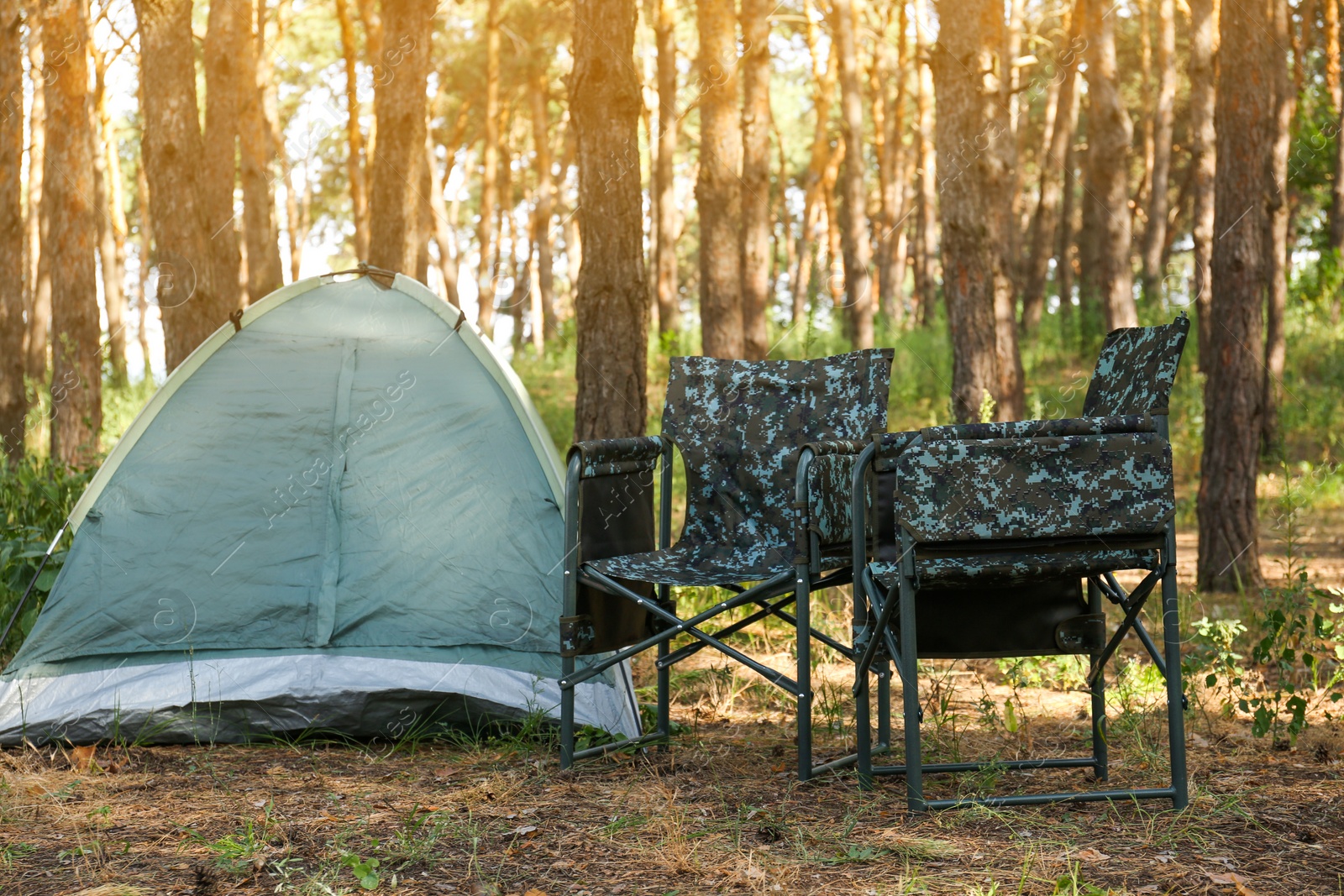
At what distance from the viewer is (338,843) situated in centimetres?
288

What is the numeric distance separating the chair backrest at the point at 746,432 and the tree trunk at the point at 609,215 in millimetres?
1828

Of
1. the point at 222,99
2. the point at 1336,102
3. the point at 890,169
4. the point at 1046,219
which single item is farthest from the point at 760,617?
the point at 890,169

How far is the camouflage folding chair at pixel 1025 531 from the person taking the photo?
9.27 feet

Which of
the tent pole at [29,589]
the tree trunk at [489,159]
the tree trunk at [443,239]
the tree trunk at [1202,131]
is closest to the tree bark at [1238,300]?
the tent pole at [29,589]

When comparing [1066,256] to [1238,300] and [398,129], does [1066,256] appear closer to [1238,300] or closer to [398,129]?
[398,129]

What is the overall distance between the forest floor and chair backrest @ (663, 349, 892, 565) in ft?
2.39

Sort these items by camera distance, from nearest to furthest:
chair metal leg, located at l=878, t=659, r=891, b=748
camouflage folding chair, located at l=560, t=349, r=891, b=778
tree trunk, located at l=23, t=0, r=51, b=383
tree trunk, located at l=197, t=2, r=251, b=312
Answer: camouflage folding chair, located at l=560, t=349, r=891, b=778
chair metal leg, located at l=878, t=659, r=891, b=748
tree trunk, located at l=197, t=2, r=251, b=312
tree trunk, located at l=23, t=0, r=51, b=383

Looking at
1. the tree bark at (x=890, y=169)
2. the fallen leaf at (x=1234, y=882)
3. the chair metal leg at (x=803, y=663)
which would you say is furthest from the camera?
the tree bark at (x=890, y=169)

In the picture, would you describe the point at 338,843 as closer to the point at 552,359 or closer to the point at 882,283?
the point at 552,359

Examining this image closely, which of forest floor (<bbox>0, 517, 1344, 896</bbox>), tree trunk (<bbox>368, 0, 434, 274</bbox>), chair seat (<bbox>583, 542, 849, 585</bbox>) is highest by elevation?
tree trunk (<bbox>368, 0, 434, 274</bbox>)

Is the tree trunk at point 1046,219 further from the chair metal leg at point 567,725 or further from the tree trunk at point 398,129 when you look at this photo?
the chair metal leg at point 567,725

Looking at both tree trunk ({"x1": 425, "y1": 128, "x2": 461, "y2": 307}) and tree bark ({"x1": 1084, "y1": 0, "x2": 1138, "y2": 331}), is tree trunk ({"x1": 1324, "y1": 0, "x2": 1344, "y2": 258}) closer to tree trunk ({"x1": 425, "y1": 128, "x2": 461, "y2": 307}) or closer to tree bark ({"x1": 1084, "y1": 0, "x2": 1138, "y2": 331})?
tree bark ({"x1": 1084, "y1": 0, "x2": 1138, "y2": 331})

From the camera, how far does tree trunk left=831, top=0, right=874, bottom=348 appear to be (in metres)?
15.1

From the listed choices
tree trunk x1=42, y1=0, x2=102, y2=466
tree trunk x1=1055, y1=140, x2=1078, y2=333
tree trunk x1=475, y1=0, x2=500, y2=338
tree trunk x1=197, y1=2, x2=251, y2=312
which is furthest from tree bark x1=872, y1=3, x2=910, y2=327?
tree trunk x1=42, y1=0, x2=102, y2=466
